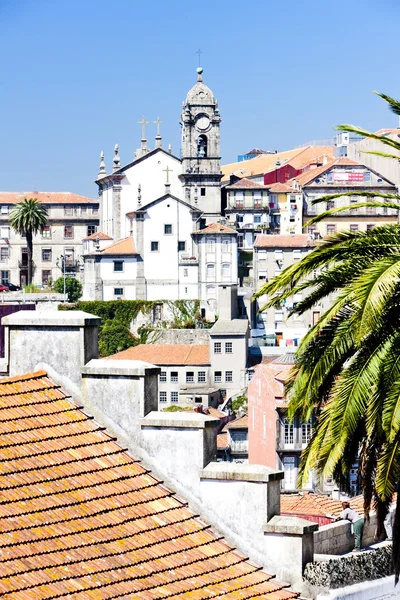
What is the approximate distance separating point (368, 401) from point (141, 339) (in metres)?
119

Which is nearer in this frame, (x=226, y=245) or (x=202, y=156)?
(x=226, y=245)

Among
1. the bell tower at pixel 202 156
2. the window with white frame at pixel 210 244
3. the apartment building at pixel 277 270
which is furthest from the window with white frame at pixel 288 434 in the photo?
the bell tower at pixel 202 156

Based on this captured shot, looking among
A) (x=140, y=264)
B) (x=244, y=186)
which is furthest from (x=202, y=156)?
(x=140, y=264)

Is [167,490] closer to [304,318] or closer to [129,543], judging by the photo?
[129,543]

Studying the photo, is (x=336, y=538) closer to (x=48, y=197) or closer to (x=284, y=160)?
(x=48, y=197)

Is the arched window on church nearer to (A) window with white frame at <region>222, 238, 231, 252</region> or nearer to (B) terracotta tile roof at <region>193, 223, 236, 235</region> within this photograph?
(B) terracotta tile roof at <region>193, 223, 236, 235</region>

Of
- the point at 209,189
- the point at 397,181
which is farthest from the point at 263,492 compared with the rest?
the point at 397,181

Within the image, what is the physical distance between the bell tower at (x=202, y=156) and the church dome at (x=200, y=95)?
0.27 metres

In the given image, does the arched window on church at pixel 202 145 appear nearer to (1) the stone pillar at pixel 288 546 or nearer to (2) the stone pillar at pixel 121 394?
(2) the stone pillar at pixel 121 394

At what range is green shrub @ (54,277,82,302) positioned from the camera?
143625mm

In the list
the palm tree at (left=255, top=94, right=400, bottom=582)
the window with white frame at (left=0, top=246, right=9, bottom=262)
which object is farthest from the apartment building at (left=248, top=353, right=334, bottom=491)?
the window with white frame at (left=0, top=246, right=9, bottom=262)

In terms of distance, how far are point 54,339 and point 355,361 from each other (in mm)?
2563

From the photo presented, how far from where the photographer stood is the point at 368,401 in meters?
11.8

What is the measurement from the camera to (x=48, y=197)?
165m
